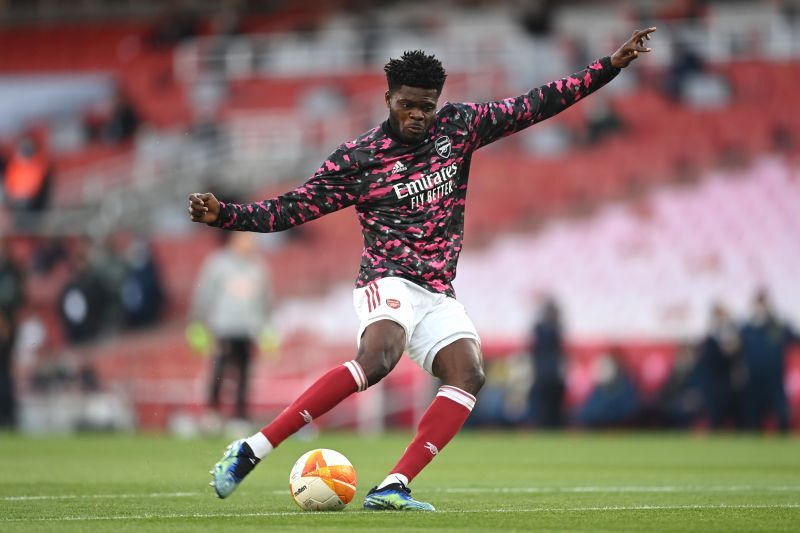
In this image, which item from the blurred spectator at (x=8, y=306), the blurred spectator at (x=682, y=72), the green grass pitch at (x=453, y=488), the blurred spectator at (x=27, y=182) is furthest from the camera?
the blurred spectator at (x=682, y=72)

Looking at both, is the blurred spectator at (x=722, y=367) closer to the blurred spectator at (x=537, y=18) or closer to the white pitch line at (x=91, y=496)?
the blurred spectator at (x=537, y=18)

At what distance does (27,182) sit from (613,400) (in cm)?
→ 1121

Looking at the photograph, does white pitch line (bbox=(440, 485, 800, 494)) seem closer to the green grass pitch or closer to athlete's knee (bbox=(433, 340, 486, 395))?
the green grass pitch

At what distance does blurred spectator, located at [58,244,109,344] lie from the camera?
21734 millimetres

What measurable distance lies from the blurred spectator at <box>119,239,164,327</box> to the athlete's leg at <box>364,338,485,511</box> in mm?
16110

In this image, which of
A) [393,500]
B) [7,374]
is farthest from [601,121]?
[393,500]

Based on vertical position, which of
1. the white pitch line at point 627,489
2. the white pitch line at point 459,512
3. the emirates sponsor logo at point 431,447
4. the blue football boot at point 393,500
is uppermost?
the emirates sponsor logo at point 431,447

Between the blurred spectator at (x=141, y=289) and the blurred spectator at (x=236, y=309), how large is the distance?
6.59 metres

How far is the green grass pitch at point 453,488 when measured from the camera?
21.1ft

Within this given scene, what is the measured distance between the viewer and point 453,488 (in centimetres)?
896

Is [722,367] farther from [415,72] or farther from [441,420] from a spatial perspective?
[415,72]

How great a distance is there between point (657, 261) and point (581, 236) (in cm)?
141

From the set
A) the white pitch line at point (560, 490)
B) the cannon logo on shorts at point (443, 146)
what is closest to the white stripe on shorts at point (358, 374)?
the cannon logo on shorts at point (443, 146)

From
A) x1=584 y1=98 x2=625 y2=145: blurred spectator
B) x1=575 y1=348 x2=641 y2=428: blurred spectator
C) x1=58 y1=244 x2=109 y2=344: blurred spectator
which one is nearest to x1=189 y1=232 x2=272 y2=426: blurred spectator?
x1=58 y1=244 x2=109 y2=344: blurred spectator
